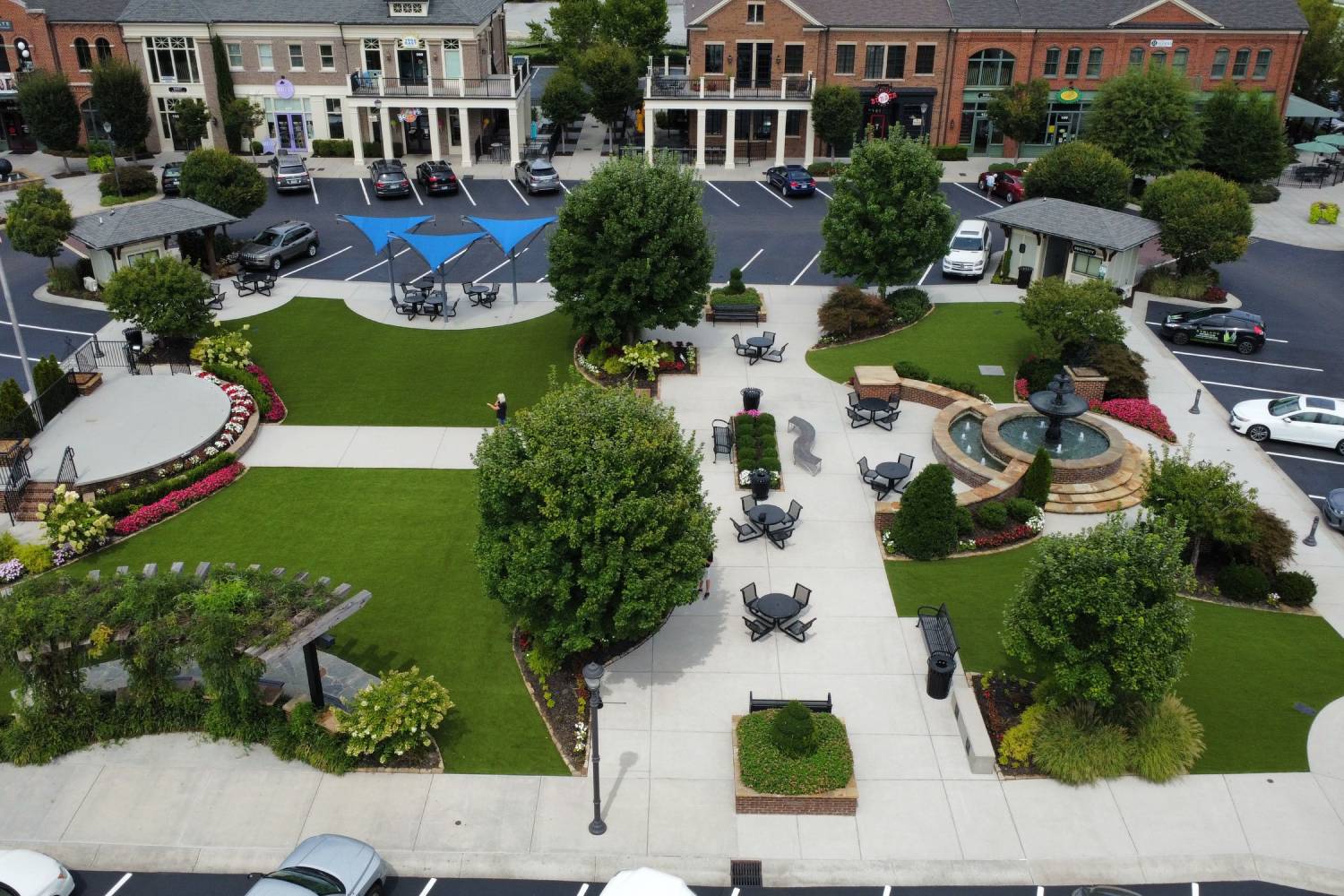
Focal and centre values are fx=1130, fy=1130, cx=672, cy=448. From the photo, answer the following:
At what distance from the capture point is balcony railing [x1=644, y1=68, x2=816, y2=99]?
58750 mm

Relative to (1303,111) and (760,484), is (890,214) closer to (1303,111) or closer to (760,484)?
(760,484)

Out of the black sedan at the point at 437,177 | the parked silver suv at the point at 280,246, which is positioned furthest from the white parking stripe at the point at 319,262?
the black sedan at the point at 437,177

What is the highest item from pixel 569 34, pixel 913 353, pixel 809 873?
pixel 569 34

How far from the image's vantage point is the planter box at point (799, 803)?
59.4 ft

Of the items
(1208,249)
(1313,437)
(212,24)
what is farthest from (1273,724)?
(212,24)

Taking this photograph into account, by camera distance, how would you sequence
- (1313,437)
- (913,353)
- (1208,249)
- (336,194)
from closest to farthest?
(1313,437)
(913,353)
(1208,249)
(336,194)

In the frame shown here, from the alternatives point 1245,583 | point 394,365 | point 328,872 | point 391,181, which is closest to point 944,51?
point 391,181

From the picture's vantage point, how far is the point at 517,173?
2216 inches

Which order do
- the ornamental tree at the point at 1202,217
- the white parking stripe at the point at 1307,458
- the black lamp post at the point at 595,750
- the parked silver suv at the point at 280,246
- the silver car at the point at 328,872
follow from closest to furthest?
the silver car at the point at 328,872, the black lamp post at the point at 595,750, the white parking stripe at the point at 1307,458, the ornamental tree at the point at 1202,217, the parked silver suv at the point at 280,246

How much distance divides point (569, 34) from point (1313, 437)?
2174 inches

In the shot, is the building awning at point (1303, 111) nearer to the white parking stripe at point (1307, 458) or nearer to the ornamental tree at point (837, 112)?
the ornamental tree at point (837, 112)

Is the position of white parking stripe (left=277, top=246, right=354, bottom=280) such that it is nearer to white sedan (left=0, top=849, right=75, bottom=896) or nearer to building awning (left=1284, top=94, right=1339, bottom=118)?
white sedan (left=0, top=849, right=75, bottom=896)

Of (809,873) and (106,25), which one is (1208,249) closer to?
(809,873)

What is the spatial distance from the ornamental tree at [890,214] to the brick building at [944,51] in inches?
945
